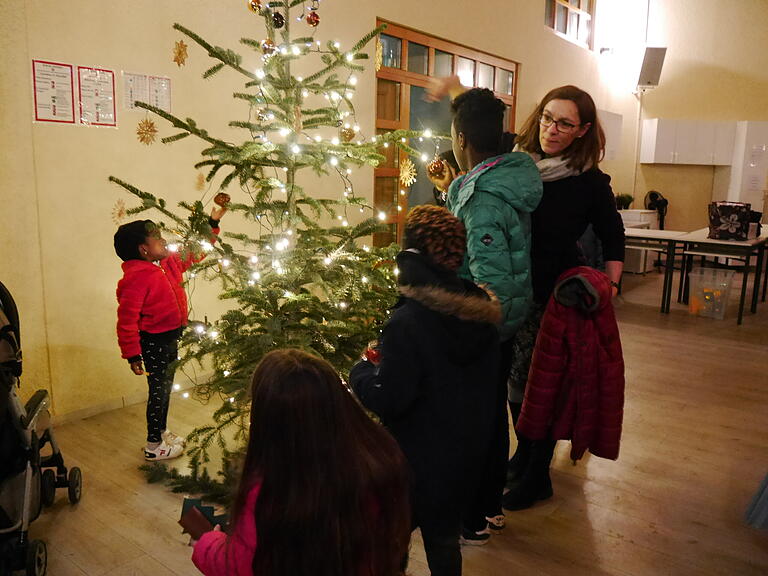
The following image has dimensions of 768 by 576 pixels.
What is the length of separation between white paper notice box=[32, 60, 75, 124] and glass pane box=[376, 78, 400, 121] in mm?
2630

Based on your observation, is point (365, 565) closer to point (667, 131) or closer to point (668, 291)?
point (668, 291)

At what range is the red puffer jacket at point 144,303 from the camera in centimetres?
287

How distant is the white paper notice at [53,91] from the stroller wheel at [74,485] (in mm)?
1851

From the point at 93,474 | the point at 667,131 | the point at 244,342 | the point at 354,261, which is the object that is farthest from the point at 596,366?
the point at 667,131

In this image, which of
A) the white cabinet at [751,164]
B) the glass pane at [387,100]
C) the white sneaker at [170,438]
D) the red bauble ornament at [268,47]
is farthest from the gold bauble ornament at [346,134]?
the white cabinet at [751,164]

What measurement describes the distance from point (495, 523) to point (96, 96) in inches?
121

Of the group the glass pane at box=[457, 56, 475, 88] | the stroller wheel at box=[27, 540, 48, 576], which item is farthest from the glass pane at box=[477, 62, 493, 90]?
the stroller wheel at box=[27, 540, 48, 576]

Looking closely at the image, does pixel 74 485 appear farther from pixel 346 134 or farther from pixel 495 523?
pixel 346 134

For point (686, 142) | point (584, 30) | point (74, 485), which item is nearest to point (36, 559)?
point (74, 485)

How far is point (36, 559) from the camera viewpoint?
2.03m

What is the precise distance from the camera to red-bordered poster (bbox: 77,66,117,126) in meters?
3.35

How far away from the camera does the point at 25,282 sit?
3246mm

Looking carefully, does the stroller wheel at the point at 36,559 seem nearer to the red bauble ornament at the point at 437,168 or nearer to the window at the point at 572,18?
the red bauble ornament at the point at 437,168

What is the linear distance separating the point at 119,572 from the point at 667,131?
10.4 m
